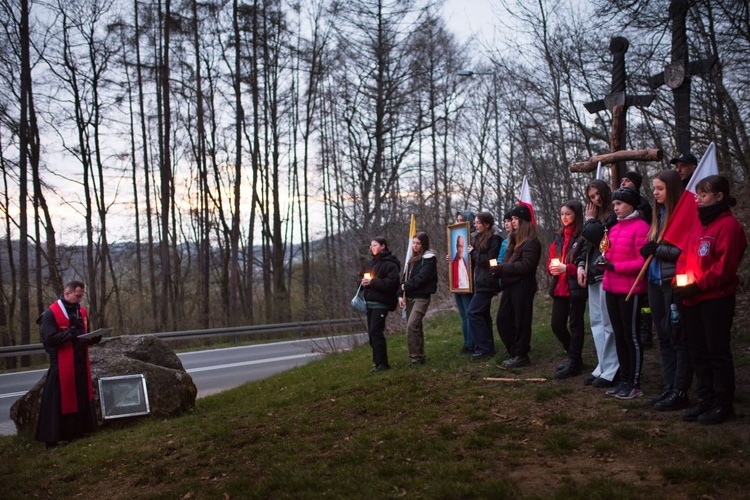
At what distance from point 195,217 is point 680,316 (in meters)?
31.3

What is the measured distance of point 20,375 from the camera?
16547 mm

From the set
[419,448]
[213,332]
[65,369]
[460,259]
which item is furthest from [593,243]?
[213,332]

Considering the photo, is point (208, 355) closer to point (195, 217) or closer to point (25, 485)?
point (25, 485)

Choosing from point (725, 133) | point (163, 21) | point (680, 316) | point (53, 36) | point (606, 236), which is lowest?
point (680, 316)

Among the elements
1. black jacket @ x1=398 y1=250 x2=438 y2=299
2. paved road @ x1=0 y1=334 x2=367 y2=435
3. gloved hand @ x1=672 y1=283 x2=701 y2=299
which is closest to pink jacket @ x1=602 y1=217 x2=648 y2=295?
gloved hand @ x1=672 y1=283 x2=701 y2=299

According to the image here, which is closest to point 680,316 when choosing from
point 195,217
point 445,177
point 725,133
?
point 725,133

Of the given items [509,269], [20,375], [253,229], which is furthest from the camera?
[253,229]

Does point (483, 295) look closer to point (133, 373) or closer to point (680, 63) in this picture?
point (680, 63)

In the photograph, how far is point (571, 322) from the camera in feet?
26.5

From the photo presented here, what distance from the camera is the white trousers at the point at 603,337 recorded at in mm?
7438

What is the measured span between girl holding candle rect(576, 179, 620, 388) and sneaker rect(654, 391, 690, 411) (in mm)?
1099

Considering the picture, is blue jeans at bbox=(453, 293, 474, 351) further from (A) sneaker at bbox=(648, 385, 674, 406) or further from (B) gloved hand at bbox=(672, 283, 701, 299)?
(B) gloved hand at bbox=(672, 283, 701, 299)

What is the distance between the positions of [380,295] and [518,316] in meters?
2.14

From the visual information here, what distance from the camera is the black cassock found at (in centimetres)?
861
